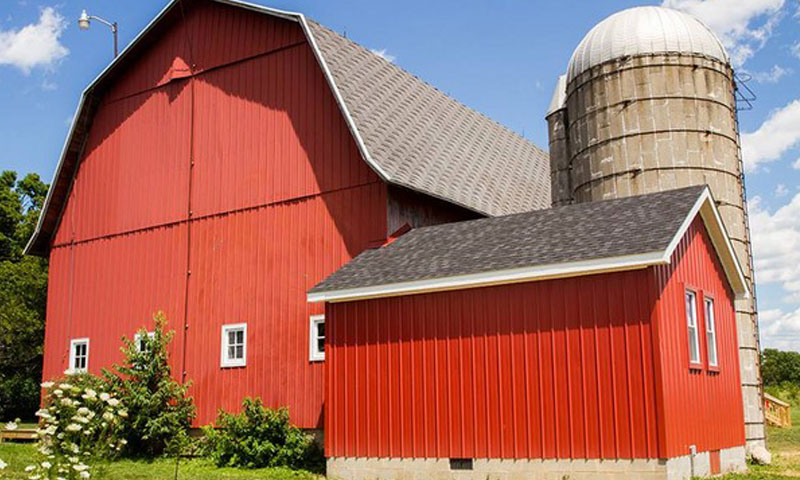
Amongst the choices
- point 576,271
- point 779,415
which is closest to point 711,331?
point 576,271

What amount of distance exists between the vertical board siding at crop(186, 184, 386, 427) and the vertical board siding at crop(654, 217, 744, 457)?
227 inches

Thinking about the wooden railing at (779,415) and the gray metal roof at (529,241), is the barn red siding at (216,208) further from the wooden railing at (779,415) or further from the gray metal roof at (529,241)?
the wooden railing at (779,415)

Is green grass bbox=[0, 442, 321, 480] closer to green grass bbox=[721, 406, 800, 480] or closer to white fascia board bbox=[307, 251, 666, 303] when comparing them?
white fascia board bbox=[307, 251, 666, 303]

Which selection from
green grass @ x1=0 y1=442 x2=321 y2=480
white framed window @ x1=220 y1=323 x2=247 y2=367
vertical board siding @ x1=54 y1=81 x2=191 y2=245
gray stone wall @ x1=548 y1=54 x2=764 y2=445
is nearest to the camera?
green grass @ x1=0 y1=442 x2=321 y2=480

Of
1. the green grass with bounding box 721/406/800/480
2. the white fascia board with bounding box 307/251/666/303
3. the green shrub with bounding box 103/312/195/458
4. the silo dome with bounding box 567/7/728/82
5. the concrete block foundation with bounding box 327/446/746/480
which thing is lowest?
the green grass with bounding box 721/406/800/480

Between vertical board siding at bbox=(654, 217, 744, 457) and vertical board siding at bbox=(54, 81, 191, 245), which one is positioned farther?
vertical board siding at bbox=(54, 81, 191, 245)

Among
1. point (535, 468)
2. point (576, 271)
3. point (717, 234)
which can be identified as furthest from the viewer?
point (717, 234)

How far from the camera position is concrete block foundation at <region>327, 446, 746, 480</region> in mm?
11773

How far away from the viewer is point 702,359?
45.0 ft

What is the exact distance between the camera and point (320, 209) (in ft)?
57.9

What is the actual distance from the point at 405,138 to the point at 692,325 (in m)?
7.53

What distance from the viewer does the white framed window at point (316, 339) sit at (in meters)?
16.9

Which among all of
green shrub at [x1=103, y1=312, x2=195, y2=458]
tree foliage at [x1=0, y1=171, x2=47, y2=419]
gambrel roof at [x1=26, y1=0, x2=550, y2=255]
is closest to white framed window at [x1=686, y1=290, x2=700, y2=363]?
gambrel roof at [x1=26, y1=0, x2=550, y2=255]

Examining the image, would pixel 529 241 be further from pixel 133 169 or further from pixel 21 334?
pixel 21 334
